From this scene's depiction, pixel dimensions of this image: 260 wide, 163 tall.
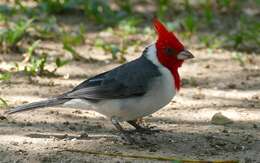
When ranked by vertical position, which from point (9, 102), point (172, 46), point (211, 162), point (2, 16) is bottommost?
point (211, 162)

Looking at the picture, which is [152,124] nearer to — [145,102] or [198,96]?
[145,102]

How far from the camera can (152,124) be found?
6.10 m

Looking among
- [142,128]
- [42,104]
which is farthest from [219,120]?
[42,104]

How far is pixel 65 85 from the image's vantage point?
714 centimetres

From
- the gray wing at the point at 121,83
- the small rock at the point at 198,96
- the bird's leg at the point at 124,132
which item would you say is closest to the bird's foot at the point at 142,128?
the bird's leg at the point at 124,132

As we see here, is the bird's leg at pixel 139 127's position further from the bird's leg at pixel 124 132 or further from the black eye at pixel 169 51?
the black eye at pixel 169 51

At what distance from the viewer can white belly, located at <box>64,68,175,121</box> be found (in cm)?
534

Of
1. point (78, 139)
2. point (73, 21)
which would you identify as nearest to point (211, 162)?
point (78, 139)

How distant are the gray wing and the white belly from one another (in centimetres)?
5

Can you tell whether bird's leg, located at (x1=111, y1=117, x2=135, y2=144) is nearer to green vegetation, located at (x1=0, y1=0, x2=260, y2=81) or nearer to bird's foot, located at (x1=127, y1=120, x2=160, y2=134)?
bird's foot, located at (x1=127, y1=120, x2=160, y2=134)

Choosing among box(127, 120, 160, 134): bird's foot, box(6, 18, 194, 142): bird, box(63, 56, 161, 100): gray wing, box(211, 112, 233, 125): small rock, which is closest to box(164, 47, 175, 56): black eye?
box(6, 18, 194, 142): bird

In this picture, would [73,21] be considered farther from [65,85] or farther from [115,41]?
[65,85]

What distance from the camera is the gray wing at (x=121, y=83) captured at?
5.46 m

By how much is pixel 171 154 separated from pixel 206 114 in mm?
1247
